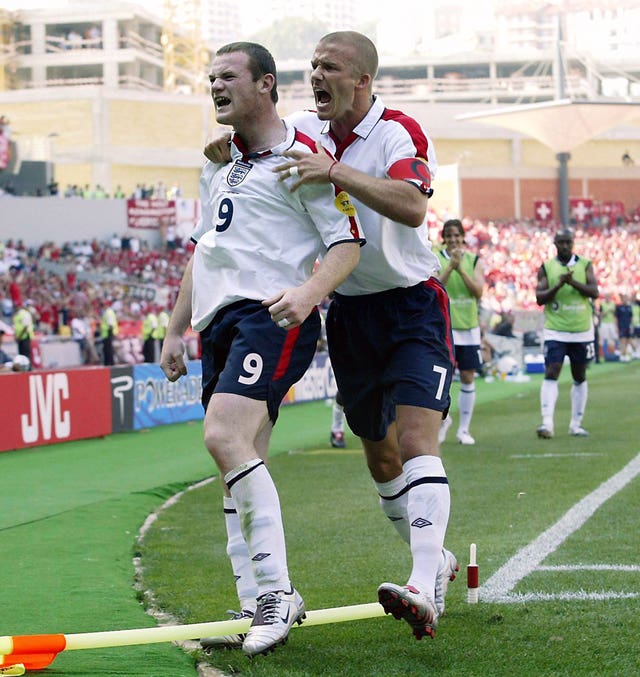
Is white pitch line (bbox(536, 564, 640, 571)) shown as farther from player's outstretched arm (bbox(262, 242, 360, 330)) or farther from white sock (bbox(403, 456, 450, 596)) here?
player's outstretched arm (bbox(262, 242, 360, 330))

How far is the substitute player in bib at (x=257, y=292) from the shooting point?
467 cm

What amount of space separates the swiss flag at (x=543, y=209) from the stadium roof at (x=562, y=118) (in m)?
7.09

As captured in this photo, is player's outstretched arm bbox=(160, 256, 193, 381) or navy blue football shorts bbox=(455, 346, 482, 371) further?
navy blue football shorts bbox=(455, 346, 482, 371)

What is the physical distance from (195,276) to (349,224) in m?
0.66

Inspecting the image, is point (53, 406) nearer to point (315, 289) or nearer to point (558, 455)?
point (558, 455)

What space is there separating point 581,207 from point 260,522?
222 feet

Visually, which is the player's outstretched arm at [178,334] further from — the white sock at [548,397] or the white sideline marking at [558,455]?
the white sock at [548,397]

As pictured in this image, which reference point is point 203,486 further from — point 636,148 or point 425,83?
point 425,83

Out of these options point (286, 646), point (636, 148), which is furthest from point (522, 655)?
point (636, 148)

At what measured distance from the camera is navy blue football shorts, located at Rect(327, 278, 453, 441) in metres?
5.14

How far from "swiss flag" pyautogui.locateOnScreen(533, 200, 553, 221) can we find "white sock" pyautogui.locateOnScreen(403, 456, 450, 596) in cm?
6576

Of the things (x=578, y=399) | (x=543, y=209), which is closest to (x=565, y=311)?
(x=578, y=399)

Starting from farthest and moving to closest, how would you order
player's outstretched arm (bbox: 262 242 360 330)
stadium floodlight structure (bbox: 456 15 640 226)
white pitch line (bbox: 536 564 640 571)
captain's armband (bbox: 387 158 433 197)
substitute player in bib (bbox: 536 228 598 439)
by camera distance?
stadium floodlight structure (bbox: 456 15 640 226), substitute player in bib (bbox: 536 228 598 439), white pitch line (bbox: 536 564 640 571), captain's armband (bbox: 387 158 433 197), player's outstretched arm (bbox: 262 242 360 330)

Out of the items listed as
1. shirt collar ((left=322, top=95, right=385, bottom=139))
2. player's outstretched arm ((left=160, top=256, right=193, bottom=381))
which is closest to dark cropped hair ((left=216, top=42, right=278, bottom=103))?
shirt collar ((left=322, top=95, right=385, bottom=139))
